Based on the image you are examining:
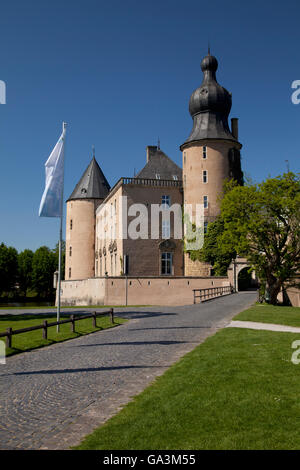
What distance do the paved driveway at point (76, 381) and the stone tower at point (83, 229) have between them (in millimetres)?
47133

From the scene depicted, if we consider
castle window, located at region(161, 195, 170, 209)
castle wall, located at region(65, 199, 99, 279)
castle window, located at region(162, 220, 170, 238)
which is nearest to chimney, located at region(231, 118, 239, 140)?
castle window, located at region(161, 195, 170, 209)

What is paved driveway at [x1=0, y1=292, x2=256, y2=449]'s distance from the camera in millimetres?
6039

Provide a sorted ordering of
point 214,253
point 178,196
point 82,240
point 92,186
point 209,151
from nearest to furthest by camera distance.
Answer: point 214,253, point 209,151, point 178,196, point 82,240, point 92,186

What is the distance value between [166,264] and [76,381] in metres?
39.4

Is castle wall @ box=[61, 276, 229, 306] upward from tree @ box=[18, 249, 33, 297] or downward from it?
downward

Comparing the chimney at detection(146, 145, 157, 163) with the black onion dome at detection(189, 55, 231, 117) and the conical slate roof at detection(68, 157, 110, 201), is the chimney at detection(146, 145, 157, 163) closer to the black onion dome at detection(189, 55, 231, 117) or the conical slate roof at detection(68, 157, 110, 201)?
the black onion dome at detection(189, 55, 231, 117)

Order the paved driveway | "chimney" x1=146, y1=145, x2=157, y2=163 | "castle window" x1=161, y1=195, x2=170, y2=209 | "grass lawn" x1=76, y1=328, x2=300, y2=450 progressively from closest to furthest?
"grass lawn" x1=76, y1=328, x2=300, y2=450
the paved driveway
"castle window" x1=161, y1=195, x2=170, y2=209
"chimney" x1=146, y1=145, x2=157, y2=163

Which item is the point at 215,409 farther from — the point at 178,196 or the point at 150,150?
the point at 150,150

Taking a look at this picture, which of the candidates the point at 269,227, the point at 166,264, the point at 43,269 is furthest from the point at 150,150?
the point at 43,269

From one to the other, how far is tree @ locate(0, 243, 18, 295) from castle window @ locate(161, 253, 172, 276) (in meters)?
42.7

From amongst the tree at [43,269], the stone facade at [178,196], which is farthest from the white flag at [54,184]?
the tree at [43,269]

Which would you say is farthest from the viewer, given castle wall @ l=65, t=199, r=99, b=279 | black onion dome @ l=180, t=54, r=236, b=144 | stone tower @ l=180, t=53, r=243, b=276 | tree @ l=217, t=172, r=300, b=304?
castle wall @ l=65, t=199, r=99, b=279

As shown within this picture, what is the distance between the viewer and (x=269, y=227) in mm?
29734

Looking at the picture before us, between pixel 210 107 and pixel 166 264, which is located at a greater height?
pixel 210 107
